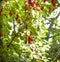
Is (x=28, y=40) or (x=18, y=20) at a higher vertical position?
(x=18, y=20)

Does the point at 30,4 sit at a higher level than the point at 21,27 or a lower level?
higher

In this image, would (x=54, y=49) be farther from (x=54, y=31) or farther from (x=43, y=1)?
(x=43, y=1)

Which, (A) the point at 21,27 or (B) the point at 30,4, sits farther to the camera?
(A) the point at 21,27

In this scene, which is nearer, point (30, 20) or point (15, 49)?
point (30, 20)

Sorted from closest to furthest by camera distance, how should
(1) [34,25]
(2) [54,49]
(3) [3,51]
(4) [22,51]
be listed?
(1) [34,25] → (3) [3,51] → (4) [22,51] → (2) [54,49]

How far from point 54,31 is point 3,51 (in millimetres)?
10163

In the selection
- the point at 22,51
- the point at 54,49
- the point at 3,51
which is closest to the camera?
the point at 3,51

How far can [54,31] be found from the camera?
13594 millimetres

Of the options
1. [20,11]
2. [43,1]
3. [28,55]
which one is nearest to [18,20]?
[20,11]

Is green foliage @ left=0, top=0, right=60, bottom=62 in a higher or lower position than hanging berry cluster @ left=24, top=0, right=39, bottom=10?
lower

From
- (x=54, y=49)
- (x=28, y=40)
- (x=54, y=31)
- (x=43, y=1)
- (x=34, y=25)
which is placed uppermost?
(x=43, y=1)

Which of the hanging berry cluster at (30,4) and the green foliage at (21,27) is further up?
the hanging berry cluster at (30,4)

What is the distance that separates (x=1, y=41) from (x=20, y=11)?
62 cm

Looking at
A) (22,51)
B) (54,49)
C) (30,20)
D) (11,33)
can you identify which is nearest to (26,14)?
(30,20)
